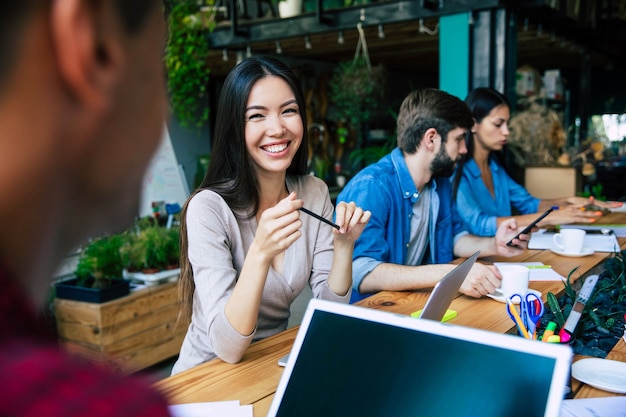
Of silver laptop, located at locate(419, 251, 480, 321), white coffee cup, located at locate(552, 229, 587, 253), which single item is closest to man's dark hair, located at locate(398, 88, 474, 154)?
white coffee cup, located at locate(552, 229, 587, 253)

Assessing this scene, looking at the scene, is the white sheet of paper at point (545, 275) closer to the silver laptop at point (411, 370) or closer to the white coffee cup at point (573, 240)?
the white coffee cup at point (573, 240)

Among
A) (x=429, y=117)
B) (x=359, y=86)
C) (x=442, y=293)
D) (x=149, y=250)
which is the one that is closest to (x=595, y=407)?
(x=442, y=293)

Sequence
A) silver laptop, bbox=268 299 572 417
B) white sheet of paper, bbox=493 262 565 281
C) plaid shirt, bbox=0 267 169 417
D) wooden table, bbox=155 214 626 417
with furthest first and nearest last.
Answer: white sheet of paper, bbox=493 262 565 281 → wooden table, bbox=155 214 626 417 → silver laptop, bbox=268 299 572 417 → plaid shirt, bbox=0 267 169 417

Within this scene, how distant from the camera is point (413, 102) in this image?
251cm

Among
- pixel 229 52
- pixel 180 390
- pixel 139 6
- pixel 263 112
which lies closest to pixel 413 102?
pixel 263 112

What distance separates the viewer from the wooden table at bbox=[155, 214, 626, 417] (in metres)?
1.14

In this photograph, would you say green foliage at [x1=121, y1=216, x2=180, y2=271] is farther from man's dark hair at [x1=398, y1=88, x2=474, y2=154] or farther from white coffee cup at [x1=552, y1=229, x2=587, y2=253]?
white coffee cup at [x1=552, y1=229, x2=587, y2=253]

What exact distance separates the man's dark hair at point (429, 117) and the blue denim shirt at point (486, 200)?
0.68 meters

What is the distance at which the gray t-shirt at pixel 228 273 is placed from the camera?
139 centimetres

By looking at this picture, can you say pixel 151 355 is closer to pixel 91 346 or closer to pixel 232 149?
pixel 91 346

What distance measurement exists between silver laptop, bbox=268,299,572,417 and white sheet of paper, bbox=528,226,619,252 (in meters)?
1.95

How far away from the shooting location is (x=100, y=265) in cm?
321

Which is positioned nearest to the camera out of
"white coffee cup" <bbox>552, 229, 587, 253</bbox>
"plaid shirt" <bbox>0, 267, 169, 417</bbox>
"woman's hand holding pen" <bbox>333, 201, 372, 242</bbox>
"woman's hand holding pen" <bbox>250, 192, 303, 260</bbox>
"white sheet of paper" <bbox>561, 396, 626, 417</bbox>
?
"plaid shirt" <bbox>0, 267, 169, 417</bbox>

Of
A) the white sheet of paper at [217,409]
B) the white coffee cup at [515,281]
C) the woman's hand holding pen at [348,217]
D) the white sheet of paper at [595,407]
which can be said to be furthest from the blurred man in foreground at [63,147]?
the white coffee cup at [515,281]
